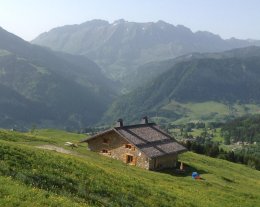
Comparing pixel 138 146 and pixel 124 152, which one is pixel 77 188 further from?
pixel 124 152

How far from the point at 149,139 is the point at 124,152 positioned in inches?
233

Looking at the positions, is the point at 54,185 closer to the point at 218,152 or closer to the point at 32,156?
the point at 32,156

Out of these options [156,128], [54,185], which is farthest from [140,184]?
[156,128]

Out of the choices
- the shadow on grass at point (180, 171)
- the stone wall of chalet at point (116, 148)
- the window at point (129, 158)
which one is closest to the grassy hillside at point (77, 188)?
the shadow on grass at point (180, 171)

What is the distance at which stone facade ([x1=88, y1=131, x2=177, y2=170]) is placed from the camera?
7356 cm

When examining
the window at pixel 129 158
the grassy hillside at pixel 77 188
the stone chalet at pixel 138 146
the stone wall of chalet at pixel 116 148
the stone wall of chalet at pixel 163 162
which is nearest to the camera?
the grassy hillside at pixel 77 188

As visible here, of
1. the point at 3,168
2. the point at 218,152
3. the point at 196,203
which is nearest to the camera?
the point at 3,168

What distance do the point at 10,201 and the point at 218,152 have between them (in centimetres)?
14025

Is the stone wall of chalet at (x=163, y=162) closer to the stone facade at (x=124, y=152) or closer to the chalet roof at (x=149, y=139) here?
the stone facade at (x=124, y=152)

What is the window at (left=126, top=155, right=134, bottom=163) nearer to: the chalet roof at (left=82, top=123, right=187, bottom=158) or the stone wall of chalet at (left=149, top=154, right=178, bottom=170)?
the chalet roof at (left=82, top=123, right=187, bottom=158)

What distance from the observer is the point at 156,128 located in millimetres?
88312

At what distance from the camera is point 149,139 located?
79.8 meters

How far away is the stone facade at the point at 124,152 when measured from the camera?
73562mm

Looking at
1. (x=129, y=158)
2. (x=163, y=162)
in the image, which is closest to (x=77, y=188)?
(x=129, y=158)
